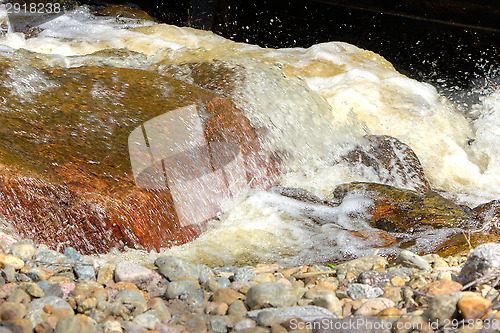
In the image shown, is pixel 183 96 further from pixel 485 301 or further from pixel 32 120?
pixel 485 301

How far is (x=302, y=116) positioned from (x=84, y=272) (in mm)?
2466

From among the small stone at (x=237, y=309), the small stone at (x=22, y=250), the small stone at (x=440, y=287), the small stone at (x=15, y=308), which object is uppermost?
the small stone at (x=440, y=287)

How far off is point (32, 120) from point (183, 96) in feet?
3.19

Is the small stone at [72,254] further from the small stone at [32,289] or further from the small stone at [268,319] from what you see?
the small stone at [268,319]

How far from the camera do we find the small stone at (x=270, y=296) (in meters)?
1.71

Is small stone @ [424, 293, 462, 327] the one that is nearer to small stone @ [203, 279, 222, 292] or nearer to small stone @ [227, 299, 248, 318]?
small stone @ [227, 299, 248, 318]

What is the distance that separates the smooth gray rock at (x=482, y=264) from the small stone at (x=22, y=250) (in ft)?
5.43

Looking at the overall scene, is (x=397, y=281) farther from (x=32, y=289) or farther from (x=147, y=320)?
(x=32, y=289)

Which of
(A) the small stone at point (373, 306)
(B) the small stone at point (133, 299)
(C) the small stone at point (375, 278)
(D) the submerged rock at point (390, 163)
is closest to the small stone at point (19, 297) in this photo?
(B) the small stone at point (133, 299)

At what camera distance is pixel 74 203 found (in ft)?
7.68

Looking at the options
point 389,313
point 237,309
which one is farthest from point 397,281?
point 237,309

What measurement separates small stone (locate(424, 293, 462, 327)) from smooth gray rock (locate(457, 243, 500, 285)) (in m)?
0.20

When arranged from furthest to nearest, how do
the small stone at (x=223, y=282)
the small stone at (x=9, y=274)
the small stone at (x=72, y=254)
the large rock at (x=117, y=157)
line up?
1. the large rock at (x=117, y=157)
2. the small stone at (x=72, y=254)
3. the small stone at (x=223, y=282)
4. the small stone at (x=9, y=274)

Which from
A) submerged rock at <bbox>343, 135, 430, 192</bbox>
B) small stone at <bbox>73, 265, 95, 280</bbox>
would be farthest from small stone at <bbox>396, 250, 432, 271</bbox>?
submerged rock at <bbox>343, 135, 430, 192</bbox>
